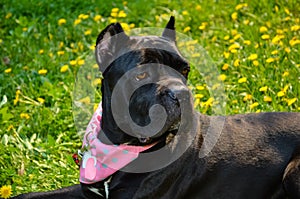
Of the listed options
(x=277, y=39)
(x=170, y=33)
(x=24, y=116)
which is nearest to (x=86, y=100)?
(x=24, y=116)

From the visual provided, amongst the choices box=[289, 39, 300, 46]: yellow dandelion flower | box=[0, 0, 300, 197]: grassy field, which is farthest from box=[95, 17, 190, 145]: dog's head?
box=[289, 39, 300, 46]: yellow dandelion flower

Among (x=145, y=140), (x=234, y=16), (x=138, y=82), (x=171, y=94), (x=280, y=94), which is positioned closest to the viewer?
(x=171, y=94)

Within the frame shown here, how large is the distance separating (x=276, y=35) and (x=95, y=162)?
2836mm

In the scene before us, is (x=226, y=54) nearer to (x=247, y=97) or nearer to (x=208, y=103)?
(x=247, y=97)

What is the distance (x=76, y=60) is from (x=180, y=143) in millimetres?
2543

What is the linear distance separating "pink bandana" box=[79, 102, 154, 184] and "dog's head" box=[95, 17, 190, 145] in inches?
2.7

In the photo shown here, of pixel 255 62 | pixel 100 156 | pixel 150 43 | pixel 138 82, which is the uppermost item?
pixel 150 43

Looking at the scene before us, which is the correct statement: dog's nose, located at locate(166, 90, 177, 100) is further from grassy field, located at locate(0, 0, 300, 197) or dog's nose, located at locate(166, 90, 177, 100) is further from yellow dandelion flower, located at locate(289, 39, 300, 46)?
yellow dandelion flower, located at locate(289, 39, 300, 46)

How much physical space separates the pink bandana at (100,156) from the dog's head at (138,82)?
2.7 inches

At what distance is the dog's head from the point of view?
395cm

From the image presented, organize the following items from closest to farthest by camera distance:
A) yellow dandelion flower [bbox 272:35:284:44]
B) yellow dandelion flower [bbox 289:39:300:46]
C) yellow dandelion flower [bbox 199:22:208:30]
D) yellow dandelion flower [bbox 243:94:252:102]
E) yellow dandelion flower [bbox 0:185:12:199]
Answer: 1. yellow dandelion flower [bbox 0:185:12:199]
2. yellow dandelion flower [bbox 243:94:252:102]
3. yellow dandelion flower [bbox 289:39:300:46]
4. yellow dandelion flower [bbox 272:35:284:44]
5. yellow dandelion flower [bbox 199:22:208:30]

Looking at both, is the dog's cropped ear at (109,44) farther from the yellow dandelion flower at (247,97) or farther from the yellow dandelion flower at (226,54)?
the yellow dandelion flower at (226,54)

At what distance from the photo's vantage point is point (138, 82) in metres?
4.04

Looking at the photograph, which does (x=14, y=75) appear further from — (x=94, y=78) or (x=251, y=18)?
(x=251, y=18)
